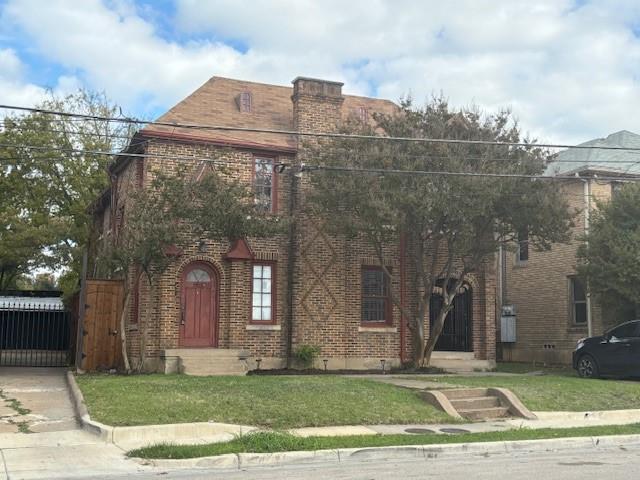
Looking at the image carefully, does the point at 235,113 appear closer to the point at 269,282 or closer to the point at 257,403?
the point at 269,282

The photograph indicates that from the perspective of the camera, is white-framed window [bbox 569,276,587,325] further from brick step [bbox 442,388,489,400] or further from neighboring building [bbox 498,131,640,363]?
brick step [bbox 442,388,489,400]

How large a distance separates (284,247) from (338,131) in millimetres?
3616

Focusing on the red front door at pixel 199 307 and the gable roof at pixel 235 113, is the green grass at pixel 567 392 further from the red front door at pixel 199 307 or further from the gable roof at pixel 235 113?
the gable roof at pixel 235 113

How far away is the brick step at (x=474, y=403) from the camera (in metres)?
13.7

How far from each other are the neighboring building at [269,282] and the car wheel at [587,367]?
305 centimetres

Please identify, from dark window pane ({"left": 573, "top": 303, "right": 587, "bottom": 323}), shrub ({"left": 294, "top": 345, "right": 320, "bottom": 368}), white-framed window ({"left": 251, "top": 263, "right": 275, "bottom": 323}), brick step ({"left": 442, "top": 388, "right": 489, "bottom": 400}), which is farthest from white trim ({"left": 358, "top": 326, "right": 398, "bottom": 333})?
dark window pane ({"left": 573, "top": 303, "right": 587, "bottom": 323})

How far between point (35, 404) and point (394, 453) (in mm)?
7026

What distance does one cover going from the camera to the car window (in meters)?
18.2

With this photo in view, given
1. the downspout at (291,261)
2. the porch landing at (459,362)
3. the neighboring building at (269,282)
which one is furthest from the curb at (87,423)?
the porch landing at (459,362)

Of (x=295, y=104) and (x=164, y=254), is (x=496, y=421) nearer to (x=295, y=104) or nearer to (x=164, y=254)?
(x=164, y=254)

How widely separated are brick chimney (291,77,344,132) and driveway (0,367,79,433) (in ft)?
31.2

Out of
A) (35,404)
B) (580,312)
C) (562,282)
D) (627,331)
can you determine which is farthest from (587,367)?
(35,404)

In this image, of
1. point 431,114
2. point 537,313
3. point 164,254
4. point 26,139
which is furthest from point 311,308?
point 26,139

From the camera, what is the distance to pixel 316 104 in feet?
68.6
